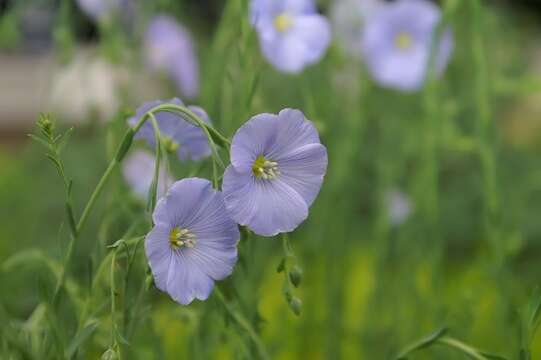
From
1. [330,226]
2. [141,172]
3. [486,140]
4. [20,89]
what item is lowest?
[20,89]

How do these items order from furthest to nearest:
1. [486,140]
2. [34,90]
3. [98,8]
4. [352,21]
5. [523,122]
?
[34,90]
[523,122]
[352,21]
[98,8]
[486,140]

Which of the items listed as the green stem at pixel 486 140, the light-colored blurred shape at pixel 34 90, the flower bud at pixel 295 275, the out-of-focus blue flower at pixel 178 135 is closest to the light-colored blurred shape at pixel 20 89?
the light-colored blurred shape at pixel 34 90

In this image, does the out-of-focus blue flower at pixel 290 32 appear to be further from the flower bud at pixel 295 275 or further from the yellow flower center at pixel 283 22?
the flower bud at pixel 295 275

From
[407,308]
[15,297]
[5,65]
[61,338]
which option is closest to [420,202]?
[407,308]

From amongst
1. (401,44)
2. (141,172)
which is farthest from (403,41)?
(141,172)

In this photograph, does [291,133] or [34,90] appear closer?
A: [291,133]

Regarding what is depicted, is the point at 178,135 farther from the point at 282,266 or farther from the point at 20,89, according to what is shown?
the point at 20,89

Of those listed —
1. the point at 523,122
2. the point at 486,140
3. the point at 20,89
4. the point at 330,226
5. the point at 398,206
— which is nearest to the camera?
the point at 486,140
